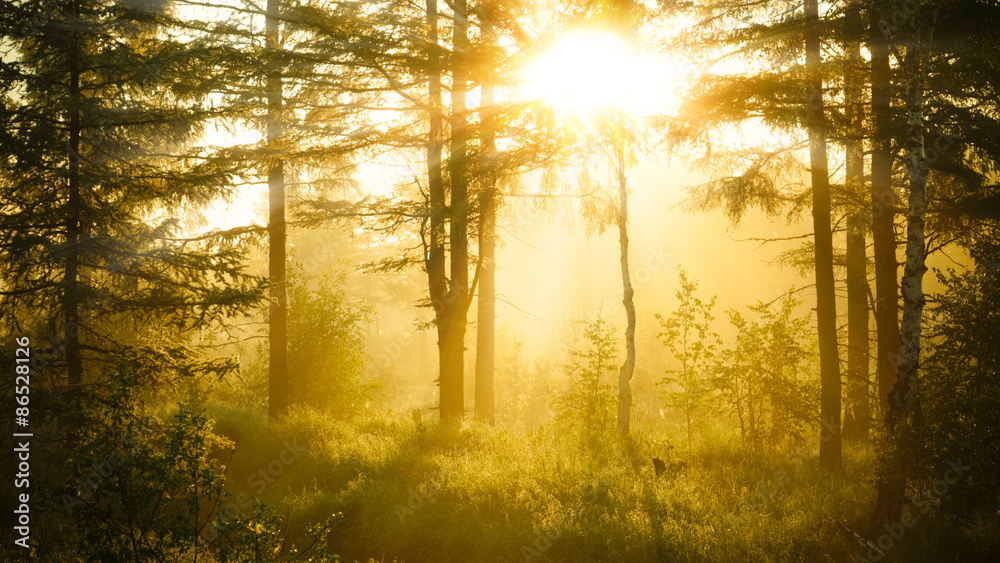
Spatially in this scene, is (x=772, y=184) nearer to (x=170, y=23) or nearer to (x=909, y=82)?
→ (x=909, y=82)

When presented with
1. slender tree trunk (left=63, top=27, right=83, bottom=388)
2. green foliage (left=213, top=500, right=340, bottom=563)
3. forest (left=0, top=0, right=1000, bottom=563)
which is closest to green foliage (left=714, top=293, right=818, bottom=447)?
forest (left=0, top=0, right=1000, bottom=563)

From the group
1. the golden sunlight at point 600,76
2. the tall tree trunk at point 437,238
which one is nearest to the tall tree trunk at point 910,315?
the golden sunlight at point 600,76

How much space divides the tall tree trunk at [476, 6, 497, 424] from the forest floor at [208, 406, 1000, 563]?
12.5ft

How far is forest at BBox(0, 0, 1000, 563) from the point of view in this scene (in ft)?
23.2

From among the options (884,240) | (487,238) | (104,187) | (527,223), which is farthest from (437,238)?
(884,240)

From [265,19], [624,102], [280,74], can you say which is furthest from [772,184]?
[265,19]

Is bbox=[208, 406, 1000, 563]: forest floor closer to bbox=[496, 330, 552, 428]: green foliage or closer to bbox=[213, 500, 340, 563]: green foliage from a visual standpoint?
bbox=[213, 500, 340, 563]: green foliage

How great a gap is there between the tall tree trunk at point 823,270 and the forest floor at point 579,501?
74cm

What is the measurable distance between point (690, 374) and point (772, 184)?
4.61m

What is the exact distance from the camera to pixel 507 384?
2584cm

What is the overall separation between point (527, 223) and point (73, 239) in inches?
369

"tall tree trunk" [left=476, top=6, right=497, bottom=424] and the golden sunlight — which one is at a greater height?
the golden sunlight

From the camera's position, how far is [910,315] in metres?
7.04

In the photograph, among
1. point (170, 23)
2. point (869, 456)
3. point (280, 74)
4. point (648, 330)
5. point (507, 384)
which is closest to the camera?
point (280, 74)
